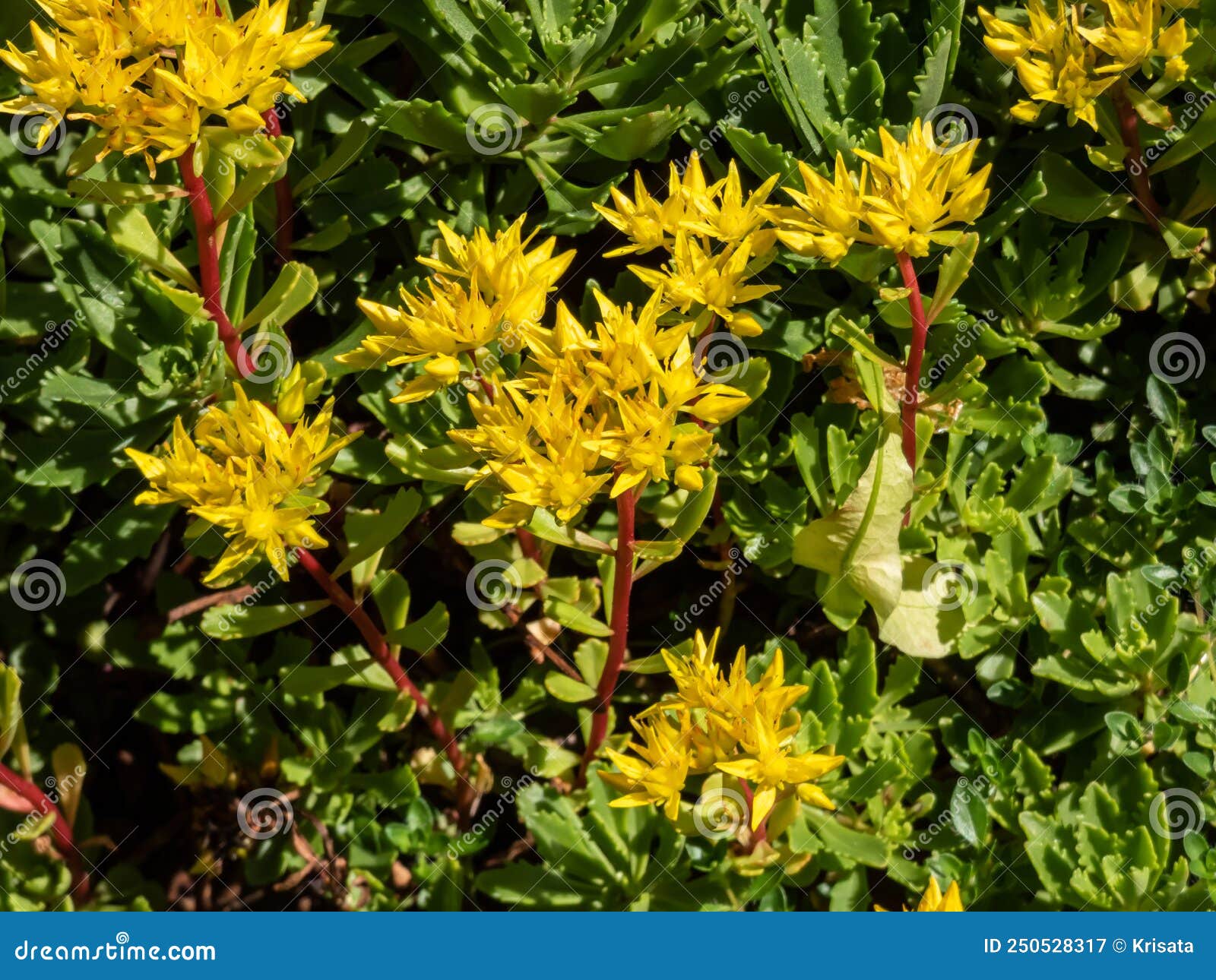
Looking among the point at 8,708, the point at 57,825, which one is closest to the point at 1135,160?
the point at 8,708

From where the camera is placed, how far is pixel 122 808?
2.48 metres

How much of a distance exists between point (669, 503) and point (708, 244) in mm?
569

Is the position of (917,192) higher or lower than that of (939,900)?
higher

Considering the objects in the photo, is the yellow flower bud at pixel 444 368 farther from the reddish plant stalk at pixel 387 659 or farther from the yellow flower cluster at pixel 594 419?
the reddish plant stalk at pixel 387 659

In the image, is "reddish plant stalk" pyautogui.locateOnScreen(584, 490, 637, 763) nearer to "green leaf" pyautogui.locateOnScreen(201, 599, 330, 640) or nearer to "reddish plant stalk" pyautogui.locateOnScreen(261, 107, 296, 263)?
"green leaf" pyautogui.locateOnScreen(201, 599, 330, 640)

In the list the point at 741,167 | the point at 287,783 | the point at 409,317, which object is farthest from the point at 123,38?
the point at 287,783

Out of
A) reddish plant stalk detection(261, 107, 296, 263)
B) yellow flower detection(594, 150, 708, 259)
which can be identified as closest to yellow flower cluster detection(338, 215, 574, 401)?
yellow flower detection(594, 150, 708, 259)

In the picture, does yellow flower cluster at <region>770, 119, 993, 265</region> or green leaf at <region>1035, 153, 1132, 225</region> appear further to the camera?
green leaf at <region>1035, 153, 1132, 225</region>

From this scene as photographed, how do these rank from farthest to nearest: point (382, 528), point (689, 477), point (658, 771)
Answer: point (382, 528)
point (658, 771)
point (689, 477)

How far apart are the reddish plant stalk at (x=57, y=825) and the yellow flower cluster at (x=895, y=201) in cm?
166

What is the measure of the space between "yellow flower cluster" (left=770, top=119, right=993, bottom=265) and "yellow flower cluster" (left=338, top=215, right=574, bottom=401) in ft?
1.18

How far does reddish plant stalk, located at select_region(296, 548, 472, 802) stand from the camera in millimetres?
1862

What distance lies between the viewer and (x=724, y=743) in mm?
1635

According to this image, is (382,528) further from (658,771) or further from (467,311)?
(658,771)
